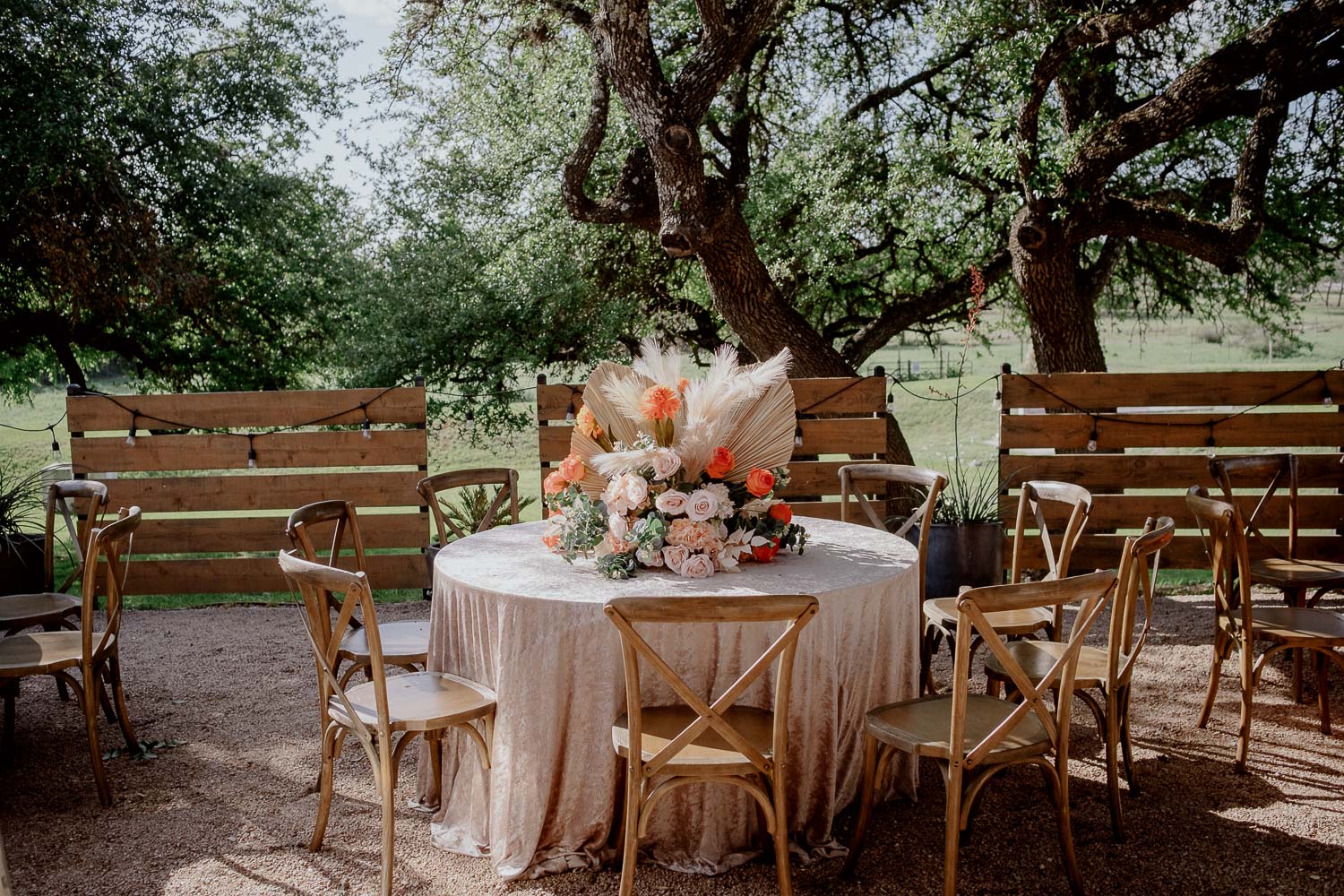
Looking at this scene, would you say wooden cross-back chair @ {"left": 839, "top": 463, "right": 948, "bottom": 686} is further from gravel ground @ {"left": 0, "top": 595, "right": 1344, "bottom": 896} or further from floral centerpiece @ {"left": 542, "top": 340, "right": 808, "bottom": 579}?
floral centerpiece @ {"left": 542, "top": 340, "right": 808, "bottom": 579}

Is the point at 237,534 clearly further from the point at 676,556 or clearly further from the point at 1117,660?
the point at 1117,660

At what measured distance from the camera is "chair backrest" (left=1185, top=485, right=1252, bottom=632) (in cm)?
352

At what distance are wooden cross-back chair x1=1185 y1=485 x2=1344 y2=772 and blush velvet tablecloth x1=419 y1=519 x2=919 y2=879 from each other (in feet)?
4.12

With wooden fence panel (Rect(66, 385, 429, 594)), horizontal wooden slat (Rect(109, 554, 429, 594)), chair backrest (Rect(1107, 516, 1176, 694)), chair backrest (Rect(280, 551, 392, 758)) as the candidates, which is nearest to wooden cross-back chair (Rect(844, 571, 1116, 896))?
chair backrest (Rect(1107, 516, 1176, 694))

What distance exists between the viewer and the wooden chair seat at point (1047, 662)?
3141 mm

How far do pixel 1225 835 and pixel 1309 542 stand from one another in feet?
12.1

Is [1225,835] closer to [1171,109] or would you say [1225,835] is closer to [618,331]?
[1171,109]

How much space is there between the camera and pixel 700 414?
3025 millimetres

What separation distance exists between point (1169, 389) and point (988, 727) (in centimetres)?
406

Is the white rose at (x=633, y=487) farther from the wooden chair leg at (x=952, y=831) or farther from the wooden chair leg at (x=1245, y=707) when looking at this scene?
the wooden chair leg at (x=1245, y=707)

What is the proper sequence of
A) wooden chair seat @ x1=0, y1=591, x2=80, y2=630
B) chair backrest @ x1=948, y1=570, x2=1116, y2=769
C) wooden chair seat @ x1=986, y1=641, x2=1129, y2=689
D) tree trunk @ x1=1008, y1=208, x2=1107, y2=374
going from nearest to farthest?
chair backrest @ x1=948, y1=570, x2=1116, y2=769 < wooden chair seat @ x1=986, y1=641, x2=1129, y2=689 < wooden chair seat @ x1=0, y1=591, x2=80, y2=630 < tree trunk @ x1=1008, y1=208, x2=1107, y2=374

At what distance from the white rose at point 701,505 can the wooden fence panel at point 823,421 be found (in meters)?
3.21

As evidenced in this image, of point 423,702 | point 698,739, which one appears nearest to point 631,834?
point 698,739

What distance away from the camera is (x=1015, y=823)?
3188mm
